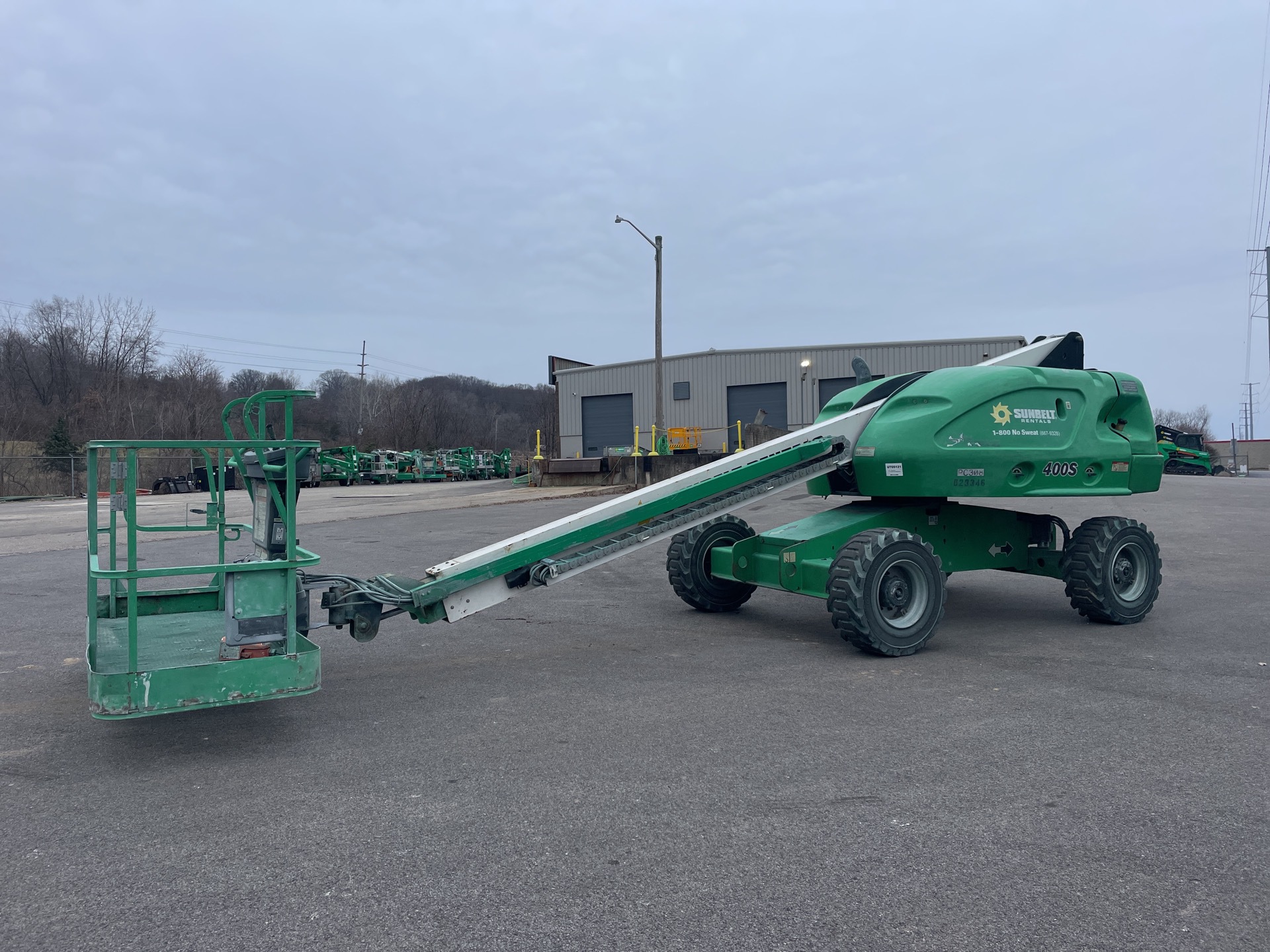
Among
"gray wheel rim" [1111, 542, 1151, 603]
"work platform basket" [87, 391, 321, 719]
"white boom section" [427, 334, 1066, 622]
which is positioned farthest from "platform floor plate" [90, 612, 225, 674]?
"gray wheel rim" [1111, 542, 1151, 603]

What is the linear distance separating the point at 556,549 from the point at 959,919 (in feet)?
11.9

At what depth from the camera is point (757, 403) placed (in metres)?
45.1

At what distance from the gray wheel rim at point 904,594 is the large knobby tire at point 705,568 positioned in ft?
6.16

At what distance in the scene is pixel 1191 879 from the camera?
10.8ft

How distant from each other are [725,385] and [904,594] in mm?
38842

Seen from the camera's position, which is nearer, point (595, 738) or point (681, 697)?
point (595, 738)

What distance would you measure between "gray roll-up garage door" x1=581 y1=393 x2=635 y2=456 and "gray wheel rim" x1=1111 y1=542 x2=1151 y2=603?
39.9 meters

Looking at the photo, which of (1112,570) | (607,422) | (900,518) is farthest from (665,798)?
(607,422)

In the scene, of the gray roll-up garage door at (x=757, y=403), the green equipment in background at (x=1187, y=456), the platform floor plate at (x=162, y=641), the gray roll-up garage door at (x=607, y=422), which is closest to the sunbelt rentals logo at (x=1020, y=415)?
the platform floor plate at (x=162, y=641)

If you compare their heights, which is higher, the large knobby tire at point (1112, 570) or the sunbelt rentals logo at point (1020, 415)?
the sunbelt rentals logo at point (1020, 415)

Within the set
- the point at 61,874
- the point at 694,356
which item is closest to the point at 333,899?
the point at 61,874

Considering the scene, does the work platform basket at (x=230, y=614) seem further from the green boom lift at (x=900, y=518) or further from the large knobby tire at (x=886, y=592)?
the large knobby tire at (x=886, y=592)

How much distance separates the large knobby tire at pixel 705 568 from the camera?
8.58 metres

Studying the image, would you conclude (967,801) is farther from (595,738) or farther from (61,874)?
(61,874)
